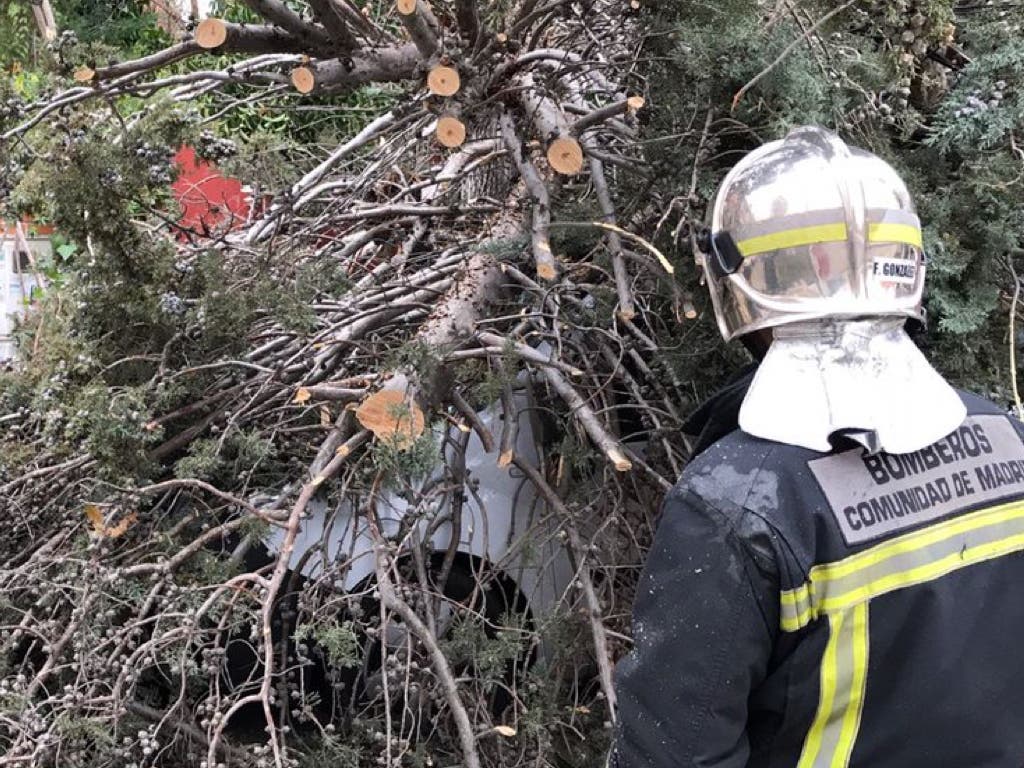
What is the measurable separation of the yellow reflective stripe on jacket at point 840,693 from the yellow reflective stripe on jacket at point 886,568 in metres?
0.03

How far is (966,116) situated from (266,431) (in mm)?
2227

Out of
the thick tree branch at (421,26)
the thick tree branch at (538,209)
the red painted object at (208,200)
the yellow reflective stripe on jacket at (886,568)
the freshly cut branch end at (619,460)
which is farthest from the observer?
the red painted object at (208,200)

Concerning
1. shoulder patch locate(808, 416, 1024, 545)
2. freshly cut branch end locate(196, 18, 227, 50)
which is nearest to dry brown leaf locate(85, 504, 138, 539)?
freshly cut branch end locate(196, 18, 227, 50)

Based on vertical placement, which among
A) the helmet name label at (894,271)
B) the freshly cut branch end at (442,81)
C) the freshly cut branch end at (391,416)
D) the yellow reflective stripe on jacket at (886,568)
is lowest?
the yellow reflective stripe on jacket at (886,568)

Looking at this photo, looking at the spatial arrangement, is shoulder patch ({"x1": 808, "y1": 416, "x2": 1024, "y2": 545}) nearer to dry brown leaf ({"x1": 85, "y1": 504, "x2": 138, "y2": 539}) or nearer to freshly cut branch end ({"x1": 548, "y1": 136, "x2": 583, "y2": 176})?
freshly cut branch end ({"x1": 548, "y1": 136, "x2": 583, "y2": 176})

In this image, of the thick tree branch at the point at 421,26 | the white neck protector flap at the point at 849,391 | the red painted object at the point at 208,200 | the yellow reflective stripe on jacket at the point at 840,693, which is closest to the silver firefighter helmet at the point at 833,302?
the white neck protector flap at the point at 849,391

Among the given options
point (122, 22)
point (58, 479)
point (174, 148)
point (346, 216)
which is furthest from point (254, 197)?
point (122, 22)

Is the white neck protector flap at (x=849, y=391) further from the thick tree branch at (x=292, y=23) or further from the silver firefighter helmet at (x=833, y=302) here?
the thick tree branch at (x=292, y=23)

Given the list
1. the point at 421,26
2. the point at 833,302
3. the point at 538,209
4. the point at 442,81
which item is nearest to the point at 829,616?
the point at 833,302

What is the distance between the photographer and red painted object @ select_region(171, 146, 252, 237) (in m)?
3.23

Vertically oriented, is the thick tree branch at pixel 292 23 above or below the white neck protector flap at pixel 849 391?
above

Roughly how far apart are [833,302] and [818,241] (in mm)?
102

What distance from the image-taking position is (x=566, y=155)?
2.54 m

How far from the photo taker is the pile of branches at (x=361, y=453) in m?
2.32
